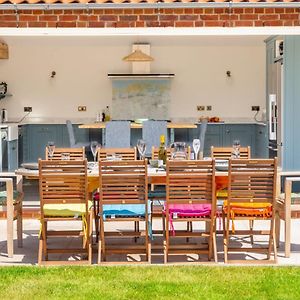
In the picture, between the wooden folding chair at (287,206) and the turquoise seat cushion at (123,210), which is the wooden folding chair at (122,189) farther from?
the wooden folding chair at (287,206)

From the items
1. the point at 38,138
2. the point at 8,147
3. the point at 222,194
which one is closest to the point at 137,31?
the point at 222,194

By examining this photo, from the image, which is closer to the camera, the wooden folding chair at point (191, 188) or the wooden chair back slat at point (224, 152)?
the wooden folding chair at point (191, 188)

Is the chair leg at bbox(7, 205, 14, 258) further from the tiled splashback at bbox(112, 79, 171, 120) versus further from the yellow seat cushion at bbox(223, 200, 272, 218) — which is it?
the tiled splashback at bbox(112, 79, 171, 120)

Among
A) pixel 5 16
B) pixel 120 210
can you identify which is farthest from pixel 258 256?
pixel 5 16

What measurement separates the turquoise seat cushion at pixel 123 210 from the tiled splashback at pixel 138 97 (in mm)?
9429

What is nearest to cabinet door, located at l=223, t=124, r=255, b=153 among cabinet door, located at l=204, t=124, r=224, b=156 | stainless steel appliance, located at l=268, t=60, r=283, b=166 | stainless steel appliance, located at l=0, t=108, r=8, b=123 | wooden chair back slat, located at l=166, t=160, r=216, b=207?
cabinet door, located at l=204, t=124, r=224, b=156

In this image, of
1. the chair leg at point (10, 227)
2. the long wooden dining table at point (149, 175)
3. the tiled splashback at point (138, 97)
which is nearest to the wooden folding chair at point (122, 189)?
the long wooden dining table at point (149, 175)

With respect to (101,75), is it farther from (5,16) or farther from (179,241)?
(179,241)

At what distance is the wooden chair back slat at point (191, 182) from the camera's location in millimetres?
6289

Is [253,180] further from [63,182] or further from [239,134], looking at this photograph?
[239,134]

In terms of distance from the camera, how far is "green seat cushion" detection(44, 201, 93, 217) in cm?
641

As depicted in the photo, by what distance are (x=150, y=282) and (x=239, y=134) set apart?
377 inches

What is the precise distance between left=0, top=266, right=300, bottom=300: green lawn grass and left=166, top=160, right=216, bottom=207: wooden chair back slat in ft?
1.98

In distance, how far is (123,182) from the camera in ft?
20.7
